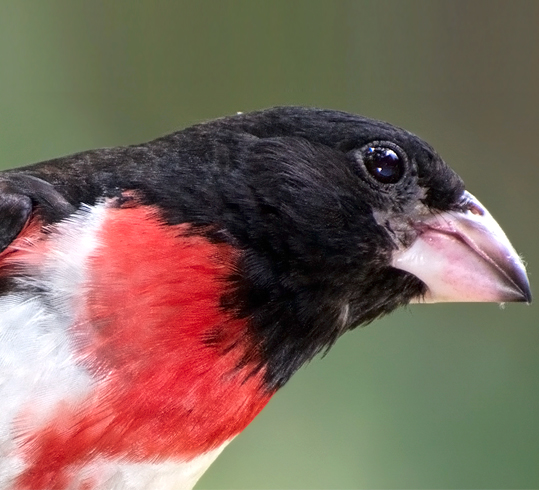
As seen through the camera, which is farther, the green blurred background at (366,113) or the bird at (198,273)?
the green blurred background at (366,113)

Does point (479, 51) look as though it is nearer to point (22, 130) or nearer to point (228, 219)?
point (22, 130)

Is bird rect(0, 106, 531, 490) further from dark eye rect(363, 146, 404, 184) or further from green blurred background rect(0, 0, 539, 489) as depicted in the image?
green blurred background rect(0, 0, 539, 489)

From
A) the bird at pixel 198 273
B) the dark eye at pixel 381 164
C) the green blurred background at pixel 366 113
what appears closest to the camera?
the bird at pixel 198 273

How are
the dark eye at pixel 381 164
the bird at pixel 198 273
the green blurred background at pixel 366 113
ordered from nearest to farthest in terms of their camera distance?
the bird at pixel 198 273, the dark eye at pixel 381 164, the green blurred background at pixel 366 113

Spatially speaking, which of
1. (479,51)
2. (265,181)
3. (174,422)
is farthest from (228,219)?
(479,51)

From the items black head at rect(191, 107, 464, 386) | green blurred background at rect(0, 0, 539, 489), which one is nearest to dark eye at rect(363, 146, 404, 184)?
black head at rect(191, 107, 464, 386)

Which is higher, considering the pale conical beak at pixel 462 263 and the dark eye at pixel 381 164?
the dark eye at pixel 381 164

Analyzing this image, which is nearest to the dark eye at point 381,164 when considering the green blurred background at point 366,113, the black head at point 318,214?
the black head at point 318,214

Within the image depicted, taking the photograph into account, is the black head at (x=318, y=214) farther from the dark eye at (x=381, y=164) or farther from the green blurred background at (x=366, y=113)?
the green blurred background at (x=366, y=113)
